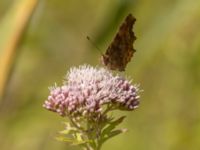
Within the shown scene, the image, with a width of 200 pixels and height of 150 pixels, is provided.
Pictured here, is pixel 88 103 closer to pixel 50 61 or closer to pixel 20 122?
pixel 20 122

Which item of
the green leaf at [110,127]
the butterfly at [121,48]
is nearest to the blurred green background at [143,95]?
the butterfly at [121,48]

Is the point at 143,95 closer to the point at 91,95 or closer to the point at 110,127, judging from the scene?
the point at 91,95

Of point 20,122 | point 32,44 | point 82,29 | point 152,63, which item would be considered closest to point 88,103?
point 20,122

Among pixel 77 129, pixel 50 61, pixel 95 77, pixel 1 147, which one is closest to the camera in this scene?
pixel 77 129

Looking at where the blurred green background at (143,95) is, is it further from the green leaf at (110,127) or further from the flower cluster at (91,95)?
the green leaf at (110,127)

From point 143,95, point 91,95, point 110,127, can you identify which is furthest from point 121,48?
point 143,95

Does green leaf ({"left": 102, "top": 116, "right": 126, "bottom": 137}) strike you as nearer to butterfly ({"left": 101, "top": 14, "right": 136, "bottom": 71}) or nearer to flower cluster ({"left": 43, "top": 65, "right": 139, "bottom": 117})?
flower cluster ({"left": 43, "top": 65, "right": 139, "bottom": 117})
